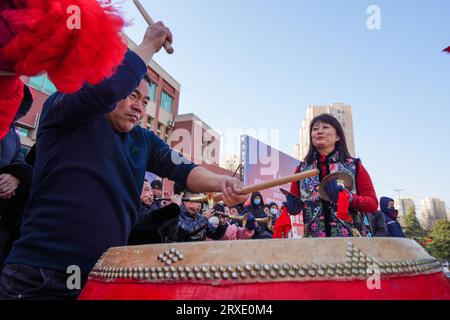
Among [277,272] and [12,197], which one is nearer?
[277,272]

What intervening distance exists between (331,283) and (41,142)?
39.4 inches

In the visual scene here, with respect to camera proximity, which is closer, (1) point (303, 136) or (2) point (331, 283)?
(2) point (331, 283)

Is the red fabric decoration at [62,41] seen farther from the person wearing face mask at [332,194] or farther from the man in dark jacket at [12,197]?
the person wearing face mask at [332,194]

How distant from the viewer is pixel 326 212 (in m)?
1.93

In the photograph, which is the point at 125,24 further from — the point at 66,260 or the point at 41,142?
the point at 66,260

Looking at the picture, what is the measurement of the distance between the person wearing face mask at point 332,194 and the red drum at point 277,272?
3.80 ft

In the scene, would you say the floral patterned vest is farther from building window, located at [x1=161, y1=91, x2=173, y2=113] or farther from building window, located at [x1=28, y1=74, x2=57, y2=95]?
building window, located at [x1=161, y1=91, x2=173, y2=113]

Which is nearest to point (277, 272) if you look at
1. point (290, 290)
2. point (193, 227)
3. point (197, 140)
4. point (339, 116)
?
point (290, 290)

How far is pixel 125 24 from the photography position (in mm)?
871

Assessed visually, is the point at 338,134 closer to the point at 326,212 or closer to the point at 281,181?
the point at 326,212

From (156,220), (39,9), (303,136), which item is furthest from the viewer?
(303,136)

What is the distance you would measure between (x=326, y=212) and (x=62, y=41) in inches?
65.9
